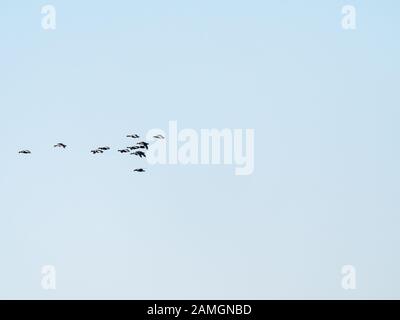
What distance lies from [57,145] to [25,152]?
275 centimetres

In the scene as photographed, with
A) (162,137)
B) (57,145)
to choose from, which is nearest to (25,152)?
(57,145)

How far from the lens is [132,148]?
129 m
